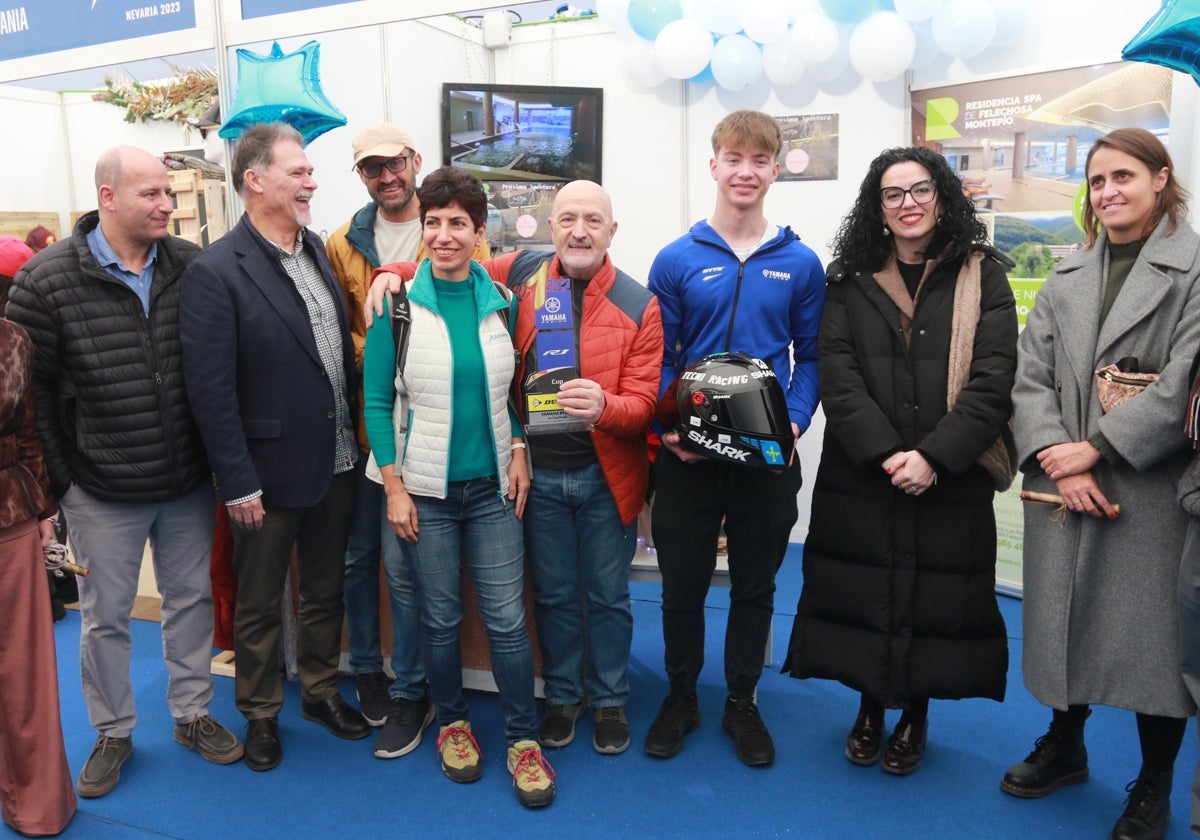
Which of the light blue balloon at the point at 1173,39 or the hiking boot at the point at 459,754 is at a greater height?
the light blue balloon at the point at 1173,39

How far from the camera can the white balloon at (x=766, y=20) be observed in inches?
160

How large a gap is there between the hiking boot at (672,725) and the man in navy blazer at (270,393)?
109 cm

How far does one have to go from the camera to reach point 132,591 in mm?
2598

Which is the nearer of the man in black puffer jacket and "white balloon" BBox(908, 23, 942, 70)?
the man in black puffer jacket

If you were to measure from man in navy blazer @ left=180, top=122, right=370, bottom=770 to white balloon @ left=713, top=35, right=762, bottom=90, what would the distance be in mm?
2429

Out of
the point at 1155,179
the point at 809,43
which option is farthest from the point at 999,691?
the point at 809,43

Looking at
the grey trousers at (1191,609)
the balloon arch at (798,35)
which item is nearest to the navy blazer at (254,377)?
the grey trousers at (1191,609)

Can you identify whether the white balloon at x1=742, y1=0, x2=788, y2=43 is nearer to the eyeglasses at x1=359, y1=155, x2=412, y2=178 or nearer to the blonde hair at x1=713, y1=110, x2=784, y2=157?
the blonde hair at x1=713, y1=110, x2=784, y2=157

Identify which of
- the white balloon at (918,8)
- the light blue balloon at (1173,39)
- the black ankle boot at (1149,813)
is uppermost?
the white balloon at (918,8)

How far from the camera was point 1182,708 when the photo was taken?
7.02ft

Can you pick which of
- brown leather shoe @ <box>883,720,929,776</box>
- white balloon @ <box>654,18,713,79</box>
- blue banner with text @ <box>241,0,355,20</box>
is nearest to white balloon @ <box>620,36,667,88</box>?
white balloon @ <box>654,18,713,79</box>

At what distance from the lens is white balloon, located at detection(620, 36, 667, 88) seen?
4.50 metres

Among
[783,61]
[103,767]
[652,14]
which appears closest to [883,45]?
[783,61]

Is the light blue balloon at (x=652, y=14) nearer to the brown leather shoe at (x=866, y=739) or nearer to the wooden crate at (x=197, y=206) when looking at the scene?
the wooden crate at (x=197, y=206)
